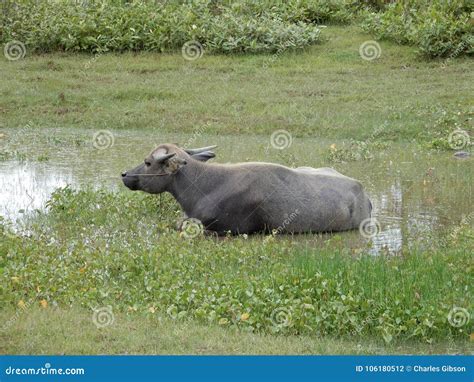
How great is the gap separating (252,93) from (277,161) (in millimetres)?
4900

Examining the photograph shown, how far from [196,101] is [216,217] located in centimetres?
814

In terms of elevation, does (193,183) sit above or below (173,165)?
below

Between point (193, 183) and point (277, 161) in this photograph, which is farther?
point (277, 161)

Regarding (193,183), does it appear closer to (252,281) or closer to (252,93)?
(252,281)

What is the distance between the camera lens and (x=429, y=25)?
20844 mm

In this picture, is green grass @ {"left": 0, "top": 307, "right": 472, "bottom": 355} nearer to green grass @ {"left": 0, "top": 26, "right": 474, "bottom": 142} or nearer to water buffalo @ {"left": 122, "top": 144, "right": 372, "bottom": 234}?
water buffalo @ {"left": 122, "top": 144, "right": 372, "bottom": 234}

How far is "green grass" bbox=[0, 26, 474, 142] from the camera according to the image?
1758 centimetres

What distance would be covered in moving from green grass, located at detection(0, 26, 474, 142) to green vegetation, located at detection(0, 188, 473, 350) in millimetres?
7493

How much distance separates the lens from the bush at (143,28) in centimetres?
2173

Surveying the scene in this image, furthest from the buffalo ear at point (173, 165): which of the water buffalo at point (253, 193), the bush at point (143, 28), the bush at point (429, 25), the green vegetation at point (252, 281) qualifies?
the bush at point (429, 25)

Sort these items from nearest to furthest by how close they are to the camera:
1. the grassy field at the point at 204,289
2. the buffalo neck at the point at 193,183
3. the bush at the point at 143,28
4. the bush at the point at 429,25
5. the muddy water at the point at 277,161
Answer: the grassy field at the point at 204,289
the buffalo neck at the point at 193,183
the muddy water at the point at 277,161
the bush at the point at 429,25
the bush at the point at 143,28

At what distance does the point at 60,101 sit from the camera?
19.1 metres

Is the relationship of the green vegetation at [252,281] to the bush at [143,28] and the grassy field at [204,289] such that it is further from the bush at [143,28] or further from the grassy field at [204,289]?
the bush at [143,28]


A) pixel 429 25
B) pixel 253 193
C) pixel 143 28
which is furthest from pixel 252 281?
pixel 143 28
